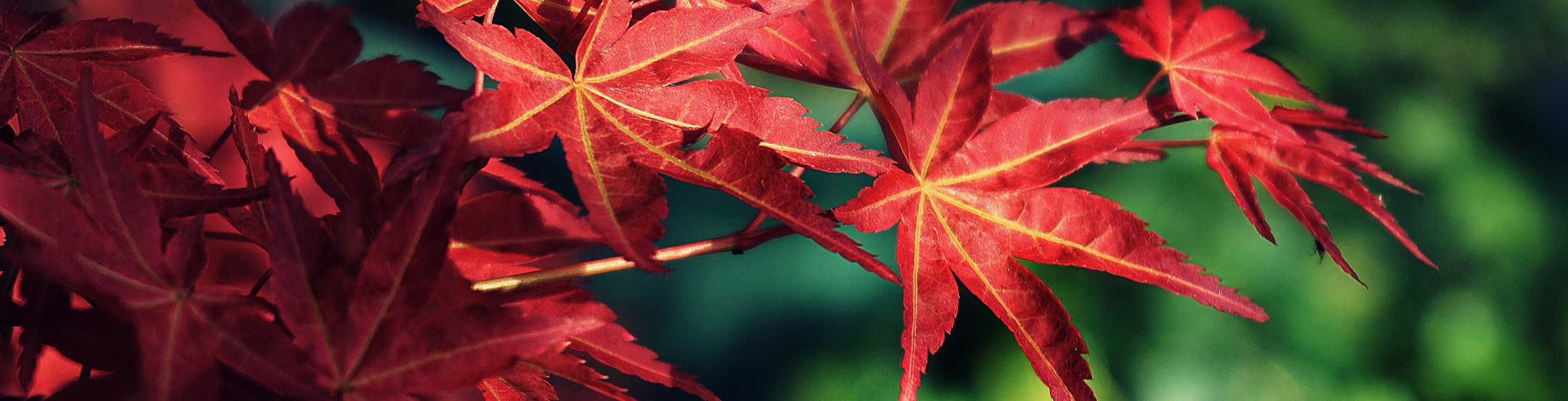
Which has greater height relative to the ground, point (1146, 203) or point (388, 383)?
point (388, 383)

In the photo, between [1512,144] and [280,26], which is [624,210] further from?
[1512,144]

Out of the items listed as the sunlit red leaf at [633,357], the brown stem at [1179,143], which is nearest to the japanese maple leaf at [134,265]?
the sunlit red leaf at [633,357]

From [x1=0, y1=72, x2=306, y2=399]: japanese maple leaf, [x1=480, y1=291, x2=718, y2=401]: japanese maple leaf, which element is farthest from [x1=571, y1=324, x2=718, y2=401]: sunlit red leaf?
[x1=0, y1=72, x2=306, y2=399]: japanese maple leaf

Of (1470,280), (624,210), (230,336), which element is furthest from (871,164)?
(1470,280)

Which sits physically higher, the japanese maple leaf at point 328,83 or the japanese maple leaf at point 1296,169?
the japanese maple leaf at point 328,83

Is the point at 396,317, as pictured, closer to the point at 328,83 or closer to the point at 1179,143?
the point at 328,83

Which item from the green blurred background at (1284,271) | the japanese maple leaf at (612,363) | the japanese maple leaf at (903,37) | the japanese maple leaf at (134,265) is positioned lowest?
the green blurred background at (1284,271)

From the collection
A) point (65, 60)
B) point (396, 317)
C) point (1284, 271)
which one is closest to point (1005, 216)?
point (396, 317)

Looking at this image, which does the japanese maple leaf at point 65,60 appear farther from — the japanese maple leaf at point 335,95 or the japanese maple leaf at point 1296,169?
the japanese maple leaf at point 1296,169

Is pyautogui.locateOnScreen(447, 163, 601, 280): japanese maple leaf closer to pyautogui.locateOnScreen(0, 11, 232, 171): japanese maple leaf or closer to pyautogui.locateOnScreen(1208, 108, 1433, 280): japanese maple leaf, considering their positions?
pyautogui.locateOnScreen(0, 11, 232, 171): japanese maple leaf
